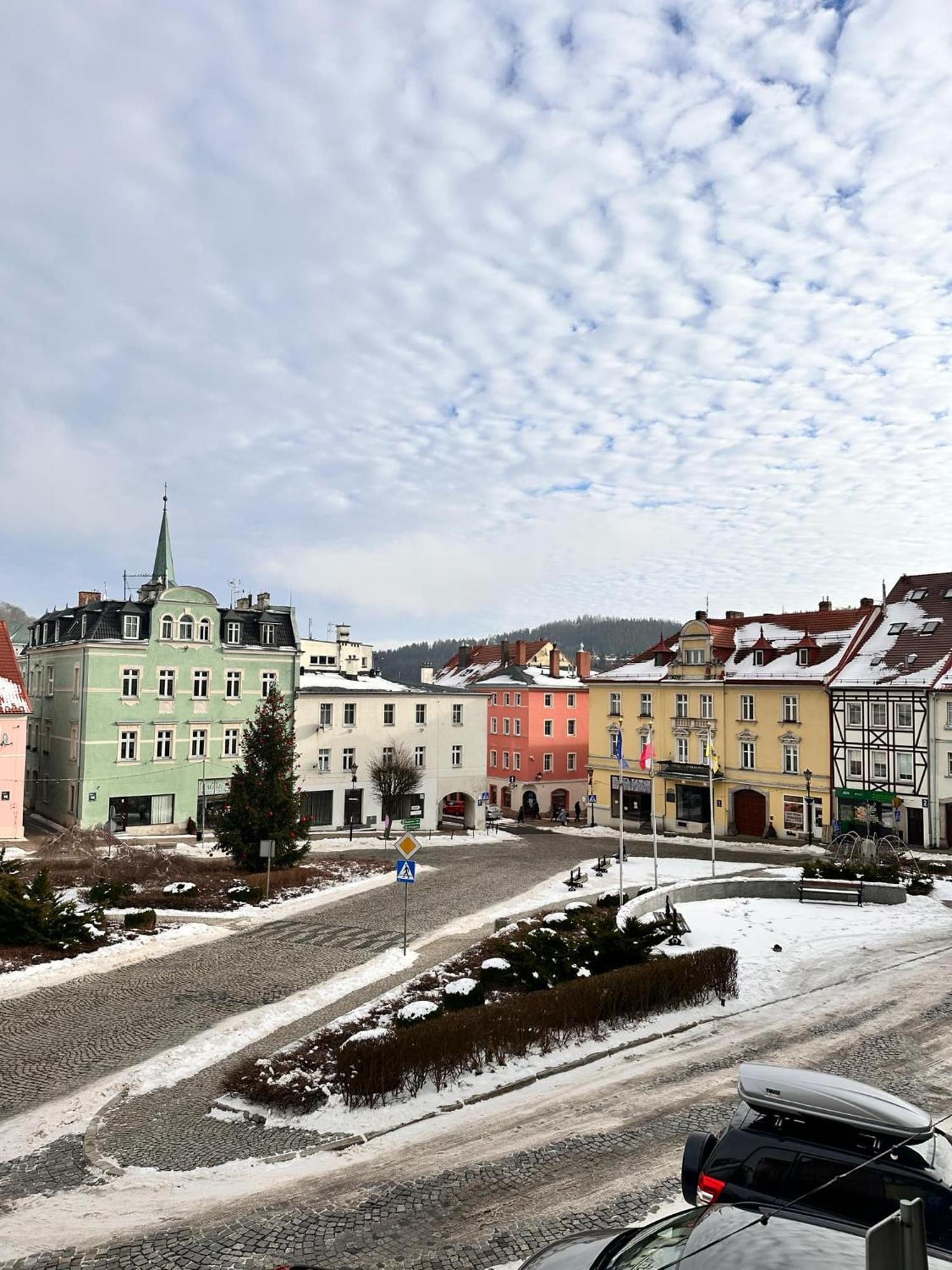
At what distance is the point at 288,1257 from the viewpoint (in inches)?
284

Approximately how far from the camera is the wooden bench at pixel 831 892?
23281 millimetres

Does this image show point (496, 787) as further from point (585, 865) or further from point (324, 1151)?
point (324, 1151)

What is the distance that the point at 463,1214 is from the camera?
794cm

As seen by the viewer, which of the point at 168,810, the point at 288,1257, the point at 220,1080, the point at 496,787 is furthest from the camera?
the point at 496,787

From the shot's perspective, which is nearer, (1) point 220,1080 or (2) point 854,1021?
(1) point 220,1080

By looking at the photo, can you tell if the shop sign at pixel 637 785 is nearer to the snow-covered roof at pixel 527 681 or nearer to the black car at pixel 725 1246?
the snow-covered roof at pixel 527 681

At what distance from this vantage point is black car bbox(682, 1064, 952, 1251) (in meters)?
6.07

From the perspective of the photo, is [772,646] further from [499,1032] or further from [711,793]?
[499,1032]

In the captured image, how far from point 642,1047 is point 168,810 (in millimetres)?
35398

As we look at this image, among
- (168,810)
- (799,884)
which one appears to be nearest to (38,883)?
(799,884)

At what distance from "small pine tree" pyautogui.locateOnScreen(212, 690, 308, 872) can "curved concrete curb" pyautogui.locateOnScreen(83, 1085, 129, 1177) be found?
17294 mm

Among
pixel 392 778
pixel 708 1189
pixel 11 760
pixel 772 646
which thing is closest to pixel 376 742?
pixel 392 778

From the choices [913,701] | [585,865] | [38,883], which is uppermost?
[913,701]

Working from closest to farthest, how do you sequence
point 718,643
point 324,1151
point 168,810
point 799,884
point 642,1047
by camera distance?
point 324,1151 < point 642,1047 < point 799,884 < point 168,810 < point 718,643
